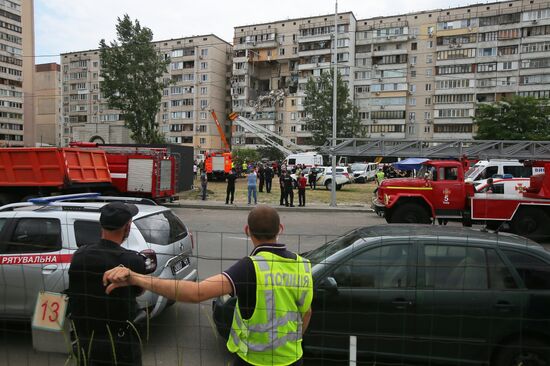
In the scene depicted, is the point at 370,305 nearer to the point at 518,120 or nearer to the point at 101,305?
the point at 101,305

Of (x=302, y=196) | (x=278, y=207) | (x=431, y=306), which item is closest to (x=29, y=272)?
(x=431, y=306)

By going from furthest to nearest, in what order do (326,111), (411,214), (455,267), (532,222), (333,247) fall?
(326,111) < (411,214) < (532,222) < (333,247) < (455,267)

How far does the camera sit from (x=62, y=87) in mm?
91250

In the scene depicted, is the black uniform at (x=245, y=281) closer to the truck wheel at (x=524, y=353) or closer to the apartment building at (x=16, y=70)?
the truck wheel at (x=524, y=353)

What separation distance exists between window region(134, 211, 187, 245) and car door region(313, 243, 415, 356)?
2.28 metres

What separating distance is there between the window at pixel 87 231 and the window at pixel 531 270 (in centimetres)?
427

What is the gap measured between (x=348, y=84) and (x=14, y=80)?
63.5m

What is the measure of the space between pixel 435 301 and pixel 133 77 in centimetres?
3803

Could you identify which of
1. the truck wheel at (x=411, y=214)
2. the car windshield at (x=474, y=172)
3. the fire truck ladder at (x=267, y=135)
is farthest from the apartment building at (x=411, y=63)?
the truck wheel at (x=411, y=214)

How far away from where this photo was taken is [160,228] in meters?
5.25

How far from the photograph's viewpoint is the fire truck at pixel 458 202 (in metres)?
11.5

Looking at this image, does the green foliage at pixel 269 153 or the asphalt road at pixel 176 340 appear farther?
the green foliage at pixel 269 153

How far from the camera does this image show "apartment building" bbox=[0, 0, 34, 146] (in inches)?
2953

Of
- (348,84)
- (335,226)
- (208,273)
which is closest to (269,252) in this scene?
(208,273)
